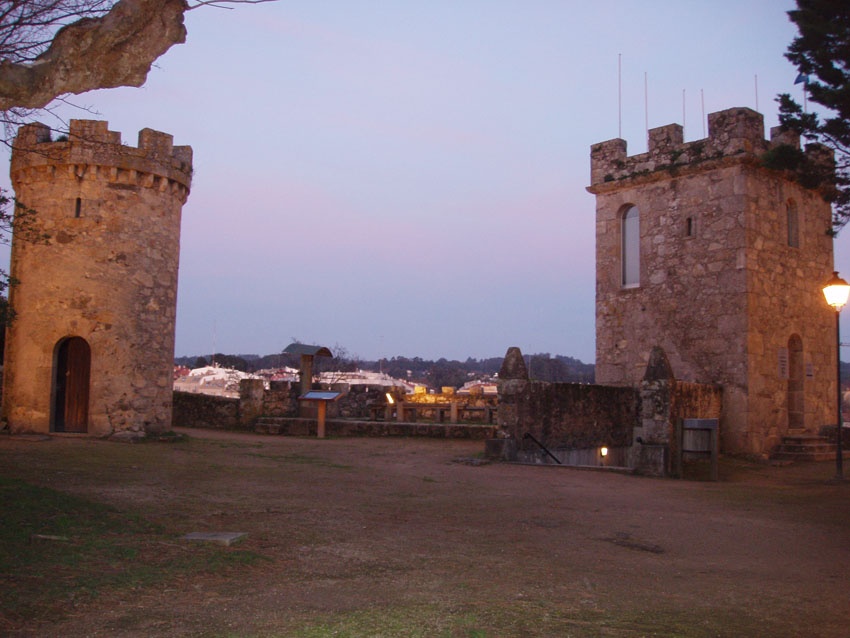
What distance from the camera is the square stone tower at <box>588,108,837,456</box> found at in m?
16.1

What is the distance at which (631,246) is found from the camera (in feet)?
60.5

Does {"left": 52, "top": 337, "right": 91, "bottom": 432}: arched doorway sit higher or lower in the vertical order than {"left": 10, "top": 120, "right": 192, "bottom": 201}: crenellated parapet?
lower

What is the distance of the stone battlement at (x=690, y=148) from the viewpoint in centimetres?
1630

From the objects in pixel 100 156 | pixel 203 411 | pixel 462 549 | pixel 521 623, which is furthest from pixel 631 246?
pixel 521 623

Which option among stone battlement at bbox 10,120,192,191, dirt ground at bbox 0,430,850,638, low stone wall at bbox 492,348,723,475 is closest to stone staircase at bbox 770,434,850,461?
low stone wall at bbox 492,348,723,475

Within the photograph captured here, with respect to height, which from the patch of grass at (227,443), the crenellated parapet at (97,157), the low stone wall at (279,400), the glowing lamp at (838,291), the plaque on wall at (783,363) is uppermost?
the crenellated parapet at (97,157)

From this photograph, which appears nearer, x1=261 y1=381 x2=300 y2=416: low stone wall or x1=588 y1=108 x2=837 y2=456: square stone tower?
x1=588 y1=108 x2=837 y2=456: square stone tower

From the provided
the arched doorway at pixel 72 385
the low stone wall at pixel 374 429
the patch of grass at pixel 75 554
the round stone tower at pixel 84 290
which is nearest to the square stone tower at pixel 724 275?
the low stone wall at pixel 374 429

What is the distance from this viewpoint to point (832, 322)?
63.7 feet

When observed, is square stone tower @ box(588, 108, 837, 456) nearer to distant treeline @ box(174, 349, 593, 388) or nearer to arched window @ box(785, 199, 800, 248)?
arched window @ box(785, 199, 800, 248)

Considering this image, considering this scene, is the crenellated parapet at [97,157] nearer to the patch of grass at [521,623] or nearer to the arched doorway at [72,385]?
the arched doorway at [72,385]

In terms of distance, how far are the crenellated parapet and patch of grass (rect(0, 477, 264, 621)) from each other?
376 inches

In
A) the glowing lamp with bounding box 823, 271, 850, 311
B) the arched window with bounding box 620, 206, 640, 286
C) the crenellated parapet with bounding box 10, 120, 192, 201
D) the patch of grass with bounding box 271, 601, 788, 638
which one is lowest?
the patch of grass with bounding box 271, 601, 788, 638

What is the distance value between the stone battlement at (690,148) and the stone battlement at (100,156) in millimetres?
10675
